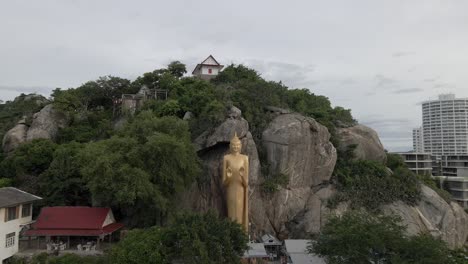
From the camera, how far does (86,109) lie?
37.2 metres

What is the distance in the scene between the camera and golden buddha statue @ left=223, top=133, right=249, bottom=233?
80.4 feet

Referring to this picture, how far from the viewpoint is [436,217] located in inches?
1217

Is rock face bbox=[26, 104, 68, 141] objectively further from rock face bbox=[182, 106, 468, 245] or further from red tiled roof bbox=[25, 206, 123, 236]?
rock face bbox=[182, 106, 468, 245]

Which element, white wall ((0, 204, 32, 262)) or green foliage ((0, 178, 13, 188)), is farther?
green foliage ((0, 178, 13, 188))

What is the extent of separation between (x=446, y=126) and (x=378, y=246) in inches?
3369

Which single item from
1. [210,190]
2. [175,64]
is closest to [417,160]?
[175,64]

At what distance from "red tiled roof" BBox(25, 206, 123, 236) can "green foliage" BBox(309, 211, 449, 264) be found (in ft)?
45.0

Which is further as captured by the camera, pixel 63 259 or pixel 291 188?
pixel 291 188

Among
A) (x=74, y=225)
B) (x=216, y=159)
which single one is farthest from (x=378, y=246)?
(x=74, y=225)

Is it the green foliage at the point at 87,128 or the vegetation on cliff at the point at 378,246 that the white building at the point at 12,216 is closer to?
the green foliage at the point at 87,128

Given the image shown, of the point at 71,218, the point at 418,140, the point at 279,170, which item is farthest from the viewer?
the point at 418,140

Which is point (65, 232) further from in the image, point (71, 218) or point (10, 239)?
point (10, 239)

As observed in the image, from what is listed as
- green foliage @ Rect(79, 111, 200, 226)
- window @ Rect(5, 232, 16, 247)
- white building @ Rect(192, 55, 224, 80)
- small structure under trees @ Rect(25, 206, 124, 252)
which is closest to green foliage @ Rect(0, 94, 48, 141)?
small structure under trees @ Rect(25, 206, 124, 252)

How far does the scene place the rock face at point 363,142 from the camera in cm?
3404
